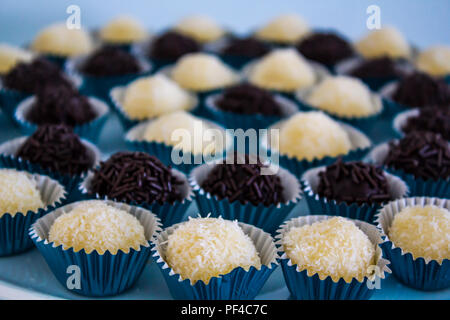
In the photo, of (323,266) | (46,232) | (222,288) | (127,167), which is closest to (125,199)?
(127,167)

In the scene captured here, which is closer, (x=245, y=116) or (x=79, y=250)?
(x=79, y=250)

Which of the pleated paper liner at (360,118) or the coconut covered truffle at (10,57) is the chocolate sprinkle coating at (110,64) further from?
the pleated paper liner at (360,118)

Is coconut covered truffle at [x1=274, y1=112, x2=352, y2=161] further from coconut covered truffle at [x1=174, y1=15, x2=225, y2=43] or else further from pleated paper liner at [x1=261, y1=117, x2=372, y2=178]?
coconut covered truffle at [x1=174, y1=15, x2=225, y2=43]

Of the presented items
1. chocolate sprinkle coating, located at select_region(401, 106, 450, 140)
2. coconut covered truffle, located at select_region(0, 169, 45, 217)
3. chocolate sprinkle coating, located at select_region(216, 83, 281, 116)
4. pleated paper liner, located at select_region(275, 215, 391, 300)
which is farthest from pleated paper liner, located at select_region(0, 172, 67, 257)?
chocolate sprinkle coating, located at select_region(401, 106, 450, 140)

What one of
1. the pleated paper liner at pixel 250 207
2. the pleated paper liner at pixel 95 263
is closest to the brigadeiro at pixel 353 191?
the pleated paper liner at pixel 250 207

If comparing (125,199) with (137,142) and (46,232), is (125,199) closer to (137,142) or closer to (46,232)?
(46,232)

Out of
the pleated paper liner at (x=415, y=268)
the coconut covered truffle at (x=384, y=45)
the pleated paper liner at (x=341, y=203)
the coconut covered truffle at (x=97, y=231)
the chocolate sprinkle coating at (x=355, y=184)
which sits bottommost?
the pleated paper liner at (x=415, y=268)
